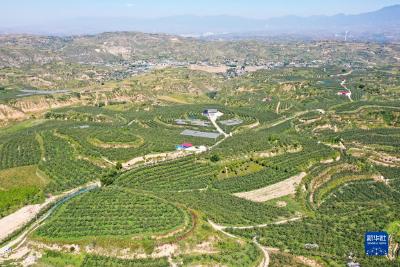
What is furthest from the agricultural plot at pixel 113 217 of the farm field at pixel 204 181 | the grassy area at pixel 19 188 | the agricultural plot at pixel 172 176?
the agricultural plot at pixel 172 176

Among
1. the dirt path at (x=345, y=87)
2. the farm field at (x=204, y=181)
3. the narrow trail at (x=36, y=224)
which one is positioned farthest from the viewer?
the dirt path at (x=345, y=87)

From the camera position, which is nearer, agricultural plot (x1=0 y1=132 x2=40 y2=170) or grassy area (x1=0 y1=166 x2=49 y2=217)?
grassy area (x1=0 y1=166 x2=49 y2=217)

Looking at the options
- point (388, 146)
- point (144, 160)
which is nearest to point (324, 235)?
point (144, 160)

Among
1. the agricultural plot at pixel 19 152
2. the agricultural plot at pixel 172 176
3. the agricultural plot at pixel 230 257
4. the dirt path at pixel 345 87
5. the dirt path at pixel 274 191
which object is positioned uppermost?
the dirt path at pixel 345 87

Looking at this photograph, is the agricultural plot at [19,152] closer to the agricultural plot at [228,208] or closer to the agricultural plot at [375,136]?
the agricultural plot at [228,208]

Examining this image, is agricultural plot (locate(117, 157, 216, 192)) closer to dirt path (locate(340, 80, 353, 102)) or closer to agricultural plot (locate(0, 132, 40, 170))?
agricultural plot (locate(0, 132, 40, 170))

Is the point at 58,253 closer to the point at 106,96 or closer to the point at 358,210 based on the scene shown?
the point at 358,210

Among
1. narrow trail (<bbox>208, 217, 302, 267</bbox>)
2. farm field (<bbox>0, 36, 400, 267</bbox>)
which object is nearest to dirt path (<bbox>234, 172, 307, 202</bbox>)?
farm field (<bbox>0, 36, 400, 267</bbox>)
